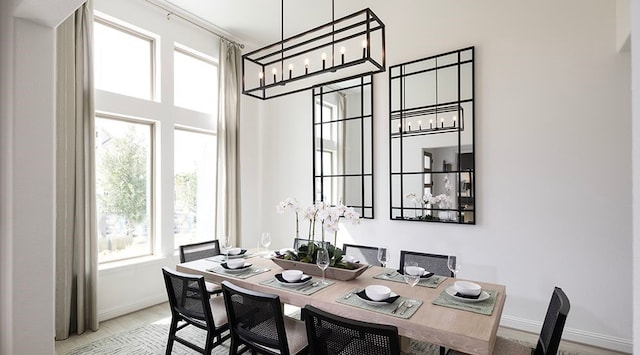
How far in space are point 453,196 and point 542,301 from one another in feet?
3.92

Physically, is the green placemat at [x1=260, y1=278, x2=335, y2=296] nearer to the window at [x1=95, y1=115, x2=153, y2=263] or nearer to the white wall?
the white wall

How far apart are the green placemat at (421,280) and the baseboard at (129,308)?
272 centimetres

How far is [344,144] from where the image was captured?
14.0 feet

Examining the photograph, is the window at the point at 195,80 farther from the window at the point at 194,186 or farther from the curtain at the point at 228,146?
the window at the point at 194,186

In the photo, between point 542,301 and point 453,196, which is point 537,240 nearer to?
point 542,301

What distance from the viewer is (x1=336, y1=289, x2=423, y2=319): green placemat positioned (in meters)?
1.72

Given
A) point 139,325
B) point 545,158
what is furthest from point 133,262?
point 545,158

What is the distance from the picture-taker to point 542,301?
9.80 ft

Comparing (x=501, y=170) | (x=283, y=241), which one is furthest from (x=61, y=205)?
(x=501, y=170)

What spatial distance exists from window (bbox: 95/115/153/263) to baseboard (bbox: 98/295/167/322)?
51 cm

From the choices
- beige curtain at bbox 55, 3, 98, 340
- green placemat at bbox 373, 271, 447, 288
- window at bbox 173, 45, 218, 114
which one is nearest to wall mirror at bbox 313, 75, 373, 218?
window at bbox 173, 45, 218, 114

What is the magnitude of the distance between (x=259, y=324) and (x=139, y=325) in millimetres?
2040

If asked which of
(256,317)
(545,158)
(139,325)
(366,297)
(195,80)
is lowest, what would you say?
(139,325)

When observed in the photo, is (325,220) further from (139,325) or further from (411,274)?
(139,325)
